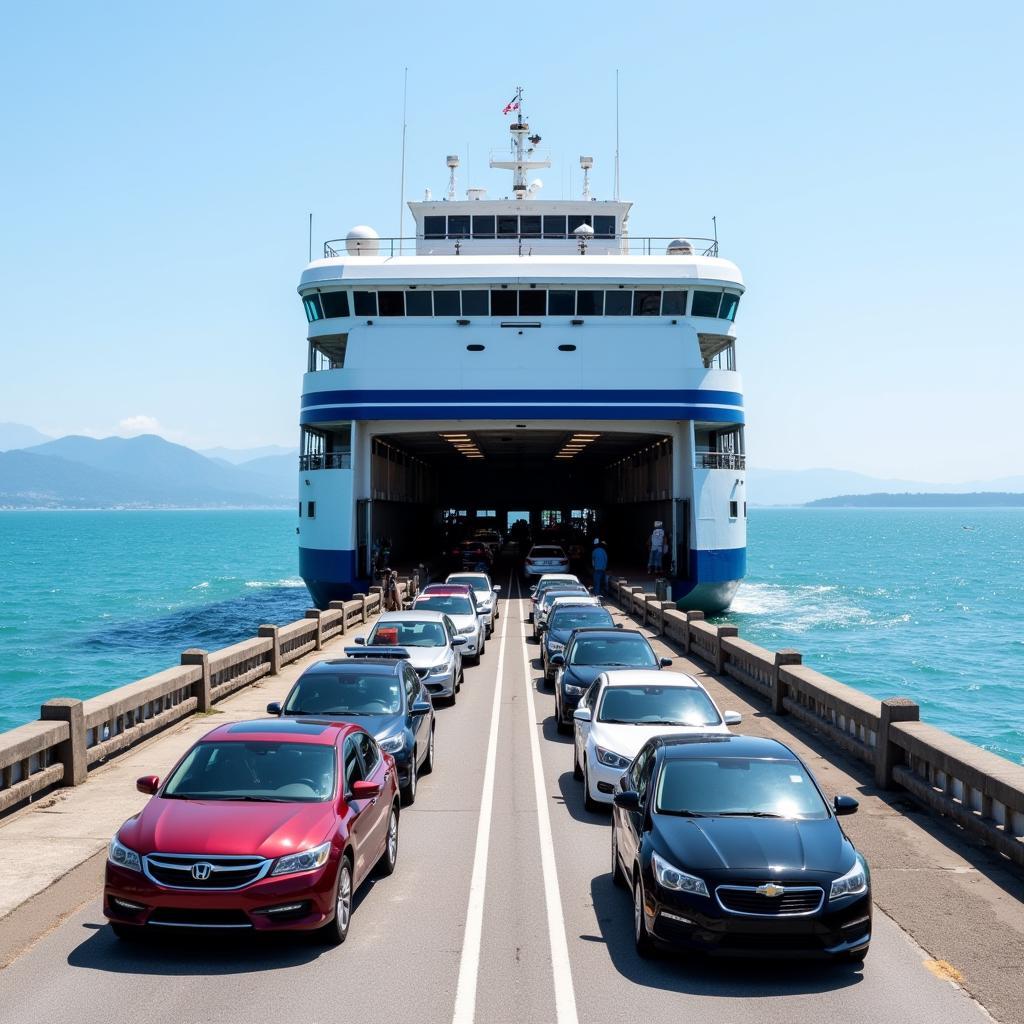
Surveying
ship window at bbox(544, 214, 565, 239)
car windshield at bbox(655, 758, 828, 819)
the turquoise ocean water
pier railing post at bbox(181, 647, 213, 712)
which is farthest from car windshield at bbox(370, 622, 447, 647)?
ship window at bbox(544, 214, 565, 239)

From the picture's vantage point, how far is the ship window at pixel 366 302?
138ft

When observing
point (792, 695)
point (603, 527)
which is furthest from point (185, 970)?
point (603, 527)

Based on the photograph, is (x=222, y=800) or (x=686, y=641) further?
(x=686, y=641)

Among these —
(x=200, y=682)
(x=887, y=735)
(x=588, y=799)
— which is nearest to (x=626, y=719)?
(x=588, y=799)

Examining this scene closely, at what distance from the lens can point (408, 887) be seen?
10.4 meters

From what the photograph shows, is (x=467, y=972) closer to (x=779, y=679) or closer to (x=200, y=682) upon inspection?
(x=200, y=682)

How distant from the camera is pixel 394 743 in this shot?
13.1m

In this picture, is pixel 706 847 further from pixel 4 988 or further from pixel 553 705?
pixel 553 705

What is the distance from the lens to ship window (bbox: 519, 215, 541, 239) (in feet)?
165

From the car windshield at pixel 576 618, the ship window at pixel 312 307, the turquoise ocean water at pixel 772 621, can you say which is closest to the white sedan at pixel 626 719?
the car windshield at pixel 576 618

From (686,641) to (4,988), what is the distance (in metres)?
21.6

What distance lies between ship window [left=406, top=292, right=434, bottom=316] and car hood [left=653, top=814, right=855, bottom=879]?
3473cm

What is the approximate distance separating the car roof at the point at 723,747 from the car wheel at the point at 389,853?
8.24 feet

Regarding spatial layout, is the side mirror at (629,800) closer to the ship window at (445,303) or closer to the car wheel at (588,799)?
the car wheel at (588,799)
